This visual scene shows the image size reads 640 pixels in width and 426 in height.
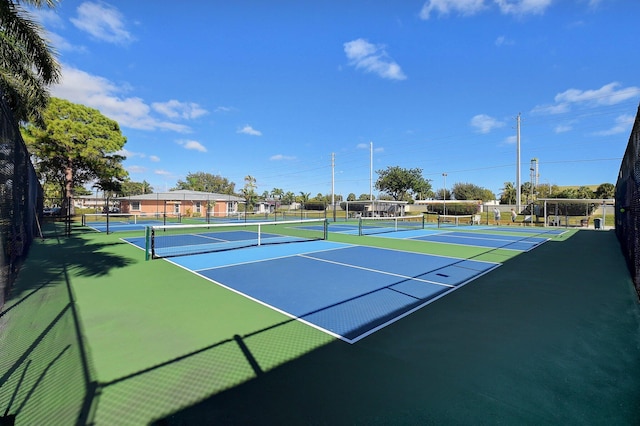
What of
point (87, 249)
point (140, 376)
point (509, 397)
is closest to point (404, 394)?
point (509, 397)

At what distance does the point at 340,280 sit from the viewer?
7625 millimetres

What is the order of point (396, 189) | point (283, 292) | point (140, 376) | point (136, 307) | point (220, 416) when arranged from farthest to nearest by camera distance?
1. point (396, 189)
2. point (283, 292)
3. point (136, 307)
4. point (140, 376)
5. point (220, 416)

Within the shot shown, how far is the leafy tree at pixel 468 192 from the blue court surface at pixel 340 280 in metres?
76.6

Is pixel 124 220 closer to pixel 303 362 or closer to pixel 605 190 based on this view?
pixel 303 362

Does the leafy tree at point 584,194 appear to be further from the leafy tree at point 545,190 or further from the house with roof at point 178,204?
the house with roof at point 178,204

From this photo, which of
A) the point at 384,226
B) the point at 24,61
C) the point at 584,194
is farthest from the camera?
the point at 584,194

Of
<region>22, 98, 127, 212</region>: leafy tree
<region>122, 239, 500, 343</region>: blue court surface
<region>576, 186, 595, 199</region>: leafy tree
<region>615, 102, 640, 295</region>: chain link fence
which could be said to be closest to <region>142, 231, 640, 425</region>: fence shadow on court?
<region>122, 239, 500, 343</region>: blue court surface

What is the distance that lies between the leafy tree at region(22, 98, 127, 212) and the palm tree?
47.6 feet

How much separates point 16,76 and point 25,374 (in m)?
15.5

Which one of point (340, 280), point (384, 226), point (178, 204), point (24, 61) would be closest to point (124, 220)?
point (178, 204)

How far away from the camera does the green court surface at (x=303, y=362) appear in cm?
279

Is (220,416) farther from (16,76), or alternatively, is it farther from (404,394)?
(16,76)

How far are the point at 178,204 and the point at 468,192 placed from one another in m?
68.1

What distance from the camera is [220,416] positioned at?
8.84ft
